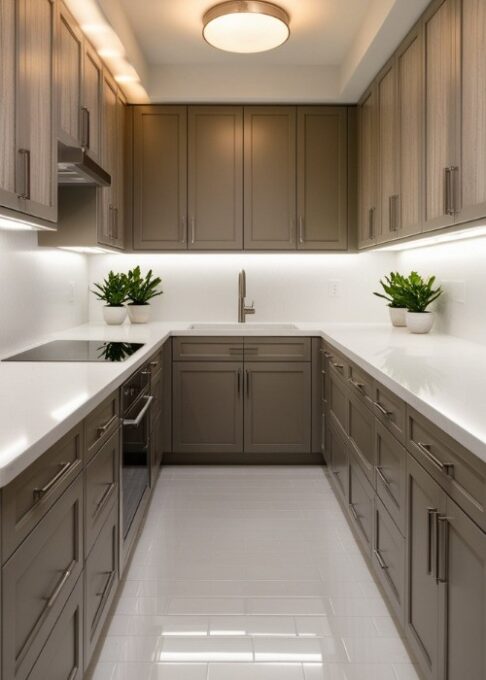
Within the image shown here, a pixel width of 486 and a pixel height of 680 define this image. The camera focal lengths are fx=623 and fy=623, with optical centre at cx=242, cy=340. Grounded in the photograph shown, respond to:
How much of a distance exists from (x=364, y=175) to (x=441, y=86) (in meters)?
1.41

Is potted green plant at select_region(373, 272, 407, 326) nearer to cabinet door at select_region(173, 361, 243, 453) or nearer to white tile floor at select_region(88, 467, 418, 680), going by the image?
cabinet door at select_region(173, 361, 243, 453)

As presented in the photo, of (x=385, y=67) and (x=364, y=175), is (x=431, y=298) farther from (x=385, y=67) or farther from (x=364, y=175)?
(x=385, y=67)

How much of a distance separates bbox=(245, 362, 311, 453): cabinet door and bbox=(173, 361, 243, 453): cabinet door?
69 mm

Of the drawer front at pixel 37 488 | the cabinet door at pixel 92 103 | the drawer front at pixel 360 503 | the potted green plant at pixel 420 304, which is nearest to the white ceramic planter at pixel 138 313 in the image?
the cabinet door at pixel 92 103

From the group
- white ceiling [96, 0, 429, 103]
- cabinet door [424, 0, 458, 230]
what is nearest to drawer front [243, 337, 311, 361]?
cabinet door [424, 0, 458, 230]

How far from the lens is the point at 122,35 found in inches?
121

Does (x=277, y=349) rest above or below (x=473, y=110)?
below

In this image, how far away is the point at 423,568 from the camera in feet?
5.38

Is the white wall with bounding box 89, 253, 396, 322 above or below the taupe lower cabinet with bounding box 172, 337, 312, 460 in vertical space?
above

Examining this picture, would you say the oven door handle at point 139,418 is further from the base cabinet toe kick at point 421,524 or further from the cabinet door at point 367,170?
the cabinet door at point 367,170

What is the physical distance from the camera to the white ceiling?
305cm

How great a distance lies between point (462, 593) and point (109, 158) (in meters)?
3.01

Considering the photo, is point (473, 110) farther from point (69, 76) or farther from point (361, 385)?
point (69, 76)

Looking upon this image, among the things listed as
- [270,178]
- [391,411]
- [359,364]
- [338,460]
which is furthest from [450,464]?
[270,178]
